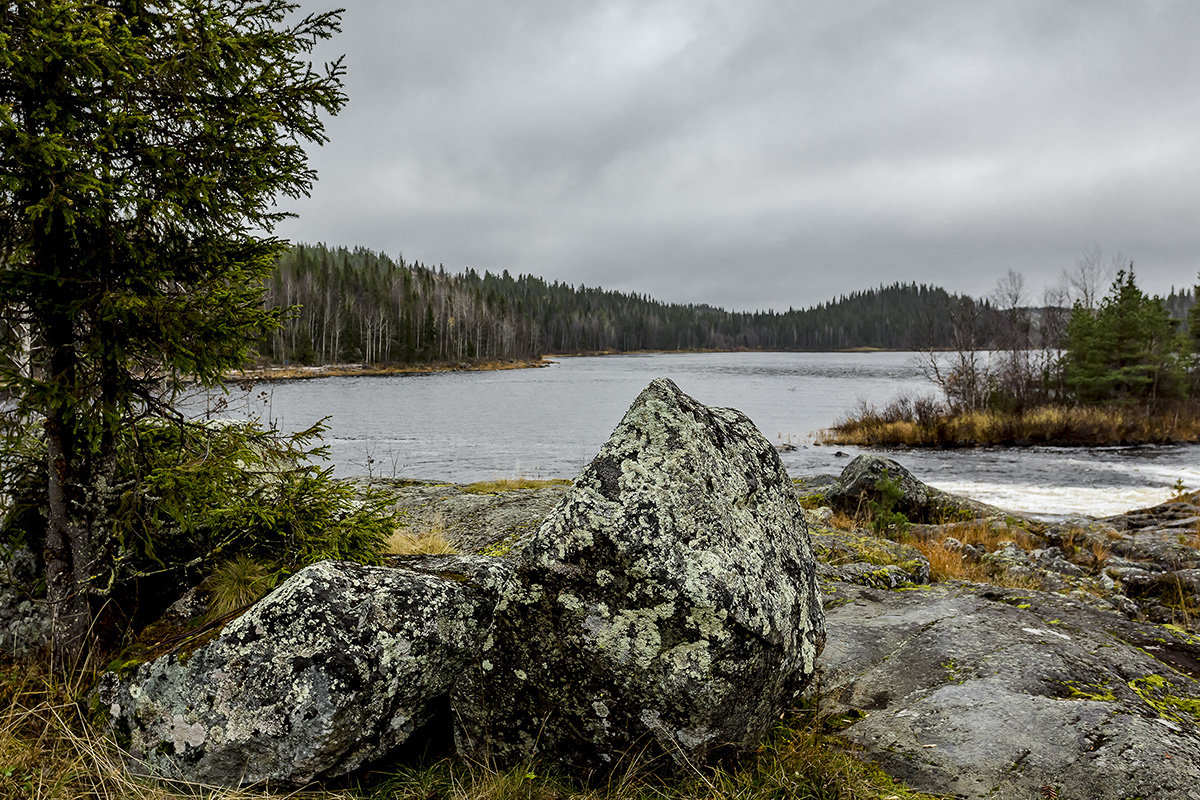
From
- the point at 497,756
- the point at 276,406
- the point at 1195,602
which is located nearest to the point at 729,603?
the point at 497,756

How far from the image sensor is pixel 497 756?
10.2 feet

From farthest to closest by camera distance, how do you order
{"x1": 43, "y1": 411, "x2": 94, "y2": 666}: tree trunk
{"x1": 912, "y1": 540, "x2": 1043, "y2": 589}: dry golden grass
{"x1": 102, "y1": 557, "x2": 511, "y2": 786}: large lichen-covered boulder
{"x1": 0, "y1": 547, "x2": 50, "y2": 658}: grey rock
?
{"x1": 912, "y1": 540, "x2": 1043, "y2": 589}: dry golden grass, {"x1": 0, "y1": 547, "x2": 50, "y2": 658}: grey rock, {"x1": 43, "y1": 411, "x2": 94, "y2": 666}: tree trunk, {"x1": 102, "y1": 557, "x2": 511, "y2": 786}: large lichen-covered boulder

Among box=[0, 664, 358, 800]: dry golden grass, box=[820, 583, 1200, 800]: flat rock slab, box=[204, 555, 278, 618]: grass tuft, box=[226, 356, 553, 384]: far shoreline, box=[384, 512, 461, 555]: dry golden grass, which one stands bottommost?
box=[0, 664, 358, 800]: dry golden grass

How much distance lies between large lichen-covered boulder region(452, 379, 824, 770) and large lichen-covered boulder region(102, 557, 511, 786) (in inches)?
14.4

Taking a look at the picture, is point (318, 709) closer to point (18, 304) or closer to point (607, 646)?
point (607, 646)

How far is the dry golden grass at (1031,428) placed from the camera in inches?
1102

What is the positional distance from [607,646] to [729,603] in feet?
1.96

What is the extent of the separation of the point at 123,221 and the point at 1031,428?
34.0 m

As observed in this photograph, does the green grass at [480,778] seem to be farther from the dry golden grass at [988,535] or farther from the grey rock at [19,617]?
the dry golden grass at [988,535]

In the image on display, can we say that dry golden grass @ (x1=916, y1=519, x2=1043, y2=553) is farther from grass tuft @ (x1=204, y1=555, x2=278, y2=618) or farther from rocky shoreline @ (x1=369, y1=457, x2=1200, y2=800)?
grass tuft @ (x1=204, y1=555, x2=278, y2=618)

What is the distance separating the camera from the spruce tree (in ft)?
11.1

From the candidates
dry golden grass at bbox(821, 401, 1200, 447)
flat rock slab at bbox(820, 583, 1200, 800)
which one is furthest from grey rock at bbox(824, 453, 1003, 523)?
dry golden grass at bbox(821, 401, 1200, 447)

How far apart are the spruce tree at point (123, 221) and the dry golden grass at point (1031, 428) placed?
2867 cm

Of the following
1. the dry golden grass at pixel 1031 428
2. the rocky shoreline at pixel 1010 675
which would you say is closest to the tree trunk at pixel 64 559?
the rocky shoreline at pixel 1010 675
